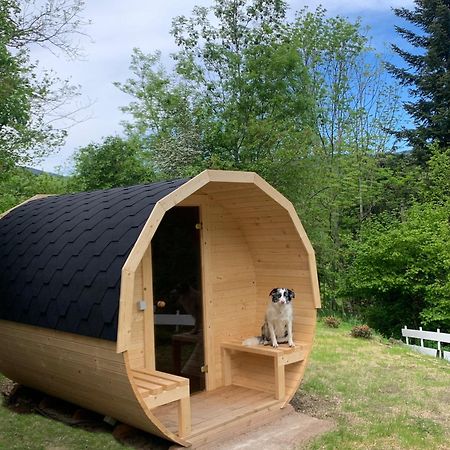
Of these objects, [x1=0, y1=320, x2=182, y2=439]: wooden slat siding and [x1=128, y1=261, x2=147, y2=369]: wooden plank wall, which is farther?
[x1=128, y1=261, x2=147, y2=369]: wooden plank wall

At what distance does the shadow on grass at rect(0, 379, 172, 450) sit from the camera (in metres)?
5.33

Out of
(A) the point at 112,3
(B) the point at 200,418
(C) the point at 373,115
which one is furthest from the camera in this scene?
(C) the point at 373,115

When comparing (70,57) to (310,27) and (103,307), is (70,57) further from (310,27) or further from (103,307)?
(310,27)

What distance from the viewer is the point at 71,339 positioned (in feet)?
16.6

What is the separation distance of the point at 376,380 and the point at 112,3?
8.24m

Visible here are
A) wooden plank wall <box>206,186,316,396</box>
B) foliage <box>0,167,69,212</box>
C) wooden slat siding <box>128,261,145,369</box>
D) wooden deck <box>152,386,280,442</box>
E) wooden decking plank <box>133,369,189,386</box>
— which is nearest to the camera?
wooden decking plank <box>133,369,189,386</box>

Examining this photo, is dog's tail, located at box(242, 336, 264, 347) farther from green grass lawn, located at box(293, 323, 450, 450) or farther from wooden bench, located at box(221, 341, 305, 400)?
green grass lawn, located at box(293, 323, 450, 450)

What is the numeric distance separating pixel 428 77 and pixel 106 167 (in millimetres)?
12772

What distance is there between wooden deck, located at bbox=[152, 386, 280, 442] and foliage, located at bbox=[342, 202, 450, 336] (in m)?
8.77

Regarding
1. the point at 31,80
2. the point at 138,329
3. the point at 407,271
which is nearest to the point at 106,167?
the point at 31,80

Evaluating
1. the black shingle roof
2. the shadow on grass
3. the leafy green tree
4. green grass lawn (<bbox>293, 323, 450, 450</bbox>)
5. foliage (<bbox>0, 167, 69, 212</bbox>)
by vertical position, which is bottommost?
green grass lawn (<bbox>293, 323, 450, 450</bbox>)

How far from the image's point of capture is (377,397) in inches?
273

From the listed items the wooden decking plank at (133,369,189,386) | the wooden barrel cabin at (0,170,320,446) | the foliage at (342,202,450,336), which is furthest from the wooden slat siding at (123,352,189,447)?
the foliage at (342,202,450,336)

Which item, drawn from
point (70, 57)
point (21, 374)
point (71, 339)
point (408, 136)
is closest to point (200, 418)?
point (71, 339)
